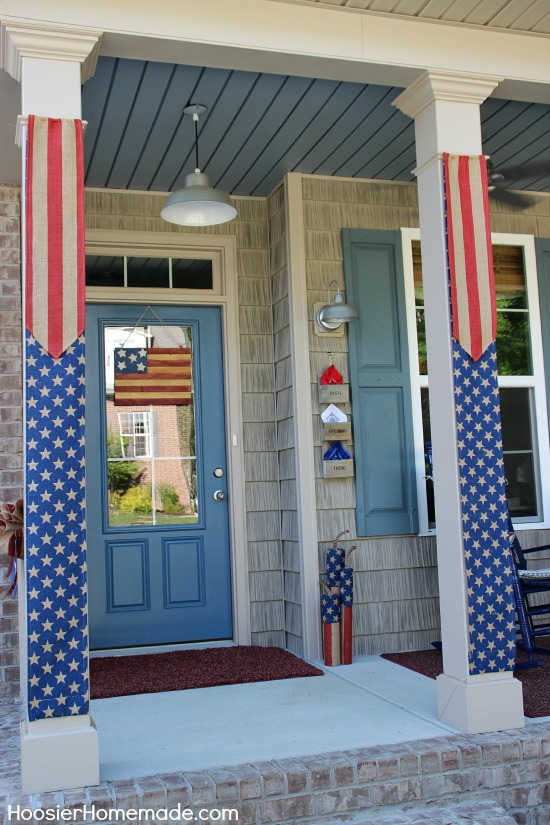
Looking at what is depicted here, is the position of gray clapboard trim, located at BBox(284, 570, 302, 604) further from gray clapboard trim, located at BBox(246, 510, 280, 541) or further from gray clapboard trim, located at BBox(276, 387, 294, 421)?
gray clapboard trim, located at BBox(276, 387, 294, 421)

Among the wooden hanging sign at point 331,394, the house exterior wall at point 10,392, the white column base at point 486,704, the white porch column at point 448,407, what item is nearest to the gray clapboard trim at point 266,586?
the wooden hanging sign at point 331,394

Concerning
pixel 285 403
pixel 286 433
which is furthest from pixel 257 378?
pixel 286 433

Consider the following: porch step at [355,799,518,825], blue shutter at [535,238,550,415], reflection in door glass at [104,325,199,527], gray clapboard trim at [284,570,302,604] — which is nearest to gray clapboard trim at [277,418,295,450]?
reflection in door glass at [104,325,199,527]

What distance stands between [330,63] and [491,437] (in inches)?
65.9

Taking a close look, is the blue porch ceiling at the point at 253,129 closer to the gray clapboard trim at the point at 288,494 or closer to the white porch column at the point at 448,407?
the white porch column at the point at 448,407

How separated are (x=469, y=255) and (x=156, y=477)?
2.49 metres

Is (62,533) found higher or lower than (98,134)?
lower

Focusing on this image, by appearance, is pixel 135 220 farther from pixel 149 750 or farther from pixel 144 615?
pixel 149 750

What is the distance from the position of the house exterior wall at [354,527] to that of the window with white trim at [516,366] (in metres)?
0.23

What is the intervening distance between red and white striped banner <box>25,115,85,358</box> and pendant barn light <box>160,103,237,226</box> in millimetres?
1014

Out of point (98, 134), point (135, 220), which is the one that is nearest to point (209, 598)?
point (135, 220)

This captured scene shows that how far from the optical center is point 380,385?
5059mm

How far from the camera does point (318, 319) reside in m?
4.99

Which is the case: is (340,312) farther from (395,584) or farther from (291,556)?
(395,584)
